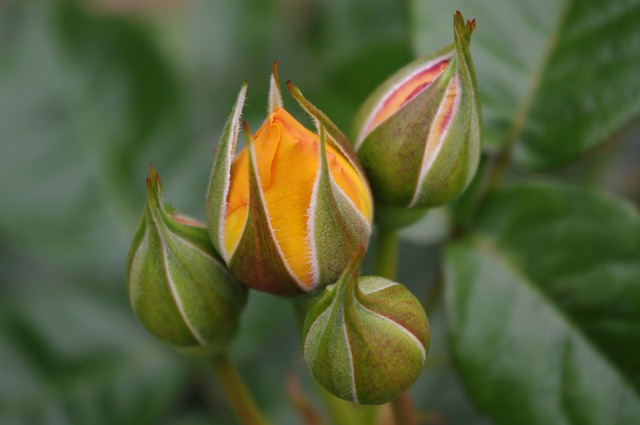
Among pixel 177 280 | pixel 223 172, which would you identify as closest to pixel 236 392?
pixel 177 280

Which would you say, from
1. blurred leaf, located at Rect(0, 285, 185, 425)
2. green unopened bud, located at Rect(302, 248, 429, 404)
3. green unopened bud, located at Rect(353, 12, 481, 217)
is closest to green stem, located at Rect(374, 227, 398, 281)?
green unopened bud, located at Rect(353, 12, 481, 217)

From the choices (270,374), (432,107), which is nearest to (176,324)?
(432,107)

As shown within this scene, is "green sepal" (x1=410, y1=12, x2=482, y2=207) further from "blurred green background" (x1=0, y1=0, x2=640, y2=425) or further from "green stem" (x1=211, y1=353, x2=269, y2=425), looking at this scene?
"blurred green background" (x1=0, y1=0, x2=640, y2=425)

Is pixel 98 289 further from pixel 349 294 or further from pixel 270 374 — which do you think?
pixel 349 294

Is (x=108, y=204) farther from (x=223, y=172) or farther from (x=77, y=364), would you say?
(x=223, y=172)

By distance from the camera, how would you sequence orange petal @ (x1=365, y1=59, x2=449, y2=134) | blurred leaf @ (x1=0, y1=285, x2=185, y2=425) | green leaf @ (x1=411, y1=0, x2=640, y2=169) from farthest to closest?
blurred leaf @ (x1=0, y1=285, x2=185, y2=425) < green leaf @ (x1=411, y1=0, x2=640, y2=169) < orange petal @ (x1=365, y1=59, x2=449, y2=134)

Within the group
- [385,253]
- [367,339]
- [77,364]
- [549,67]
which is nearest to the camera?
[367,339]

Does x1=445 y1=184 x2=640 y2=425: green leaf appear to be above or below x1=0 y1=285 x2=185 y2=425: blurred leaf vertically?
above
